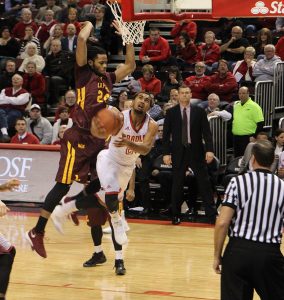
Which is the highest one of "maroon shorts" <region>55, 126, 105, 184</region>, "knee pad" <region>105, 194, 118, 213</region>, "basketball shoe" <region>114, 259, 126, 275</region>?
"maroon shorts" <region>55, 126, 105, 184</region>

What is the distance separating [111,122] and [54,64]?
30.2 feet

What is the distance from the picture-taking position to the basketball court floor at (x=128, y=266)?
9.52 meters

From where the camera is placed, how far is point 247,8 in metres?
10.7

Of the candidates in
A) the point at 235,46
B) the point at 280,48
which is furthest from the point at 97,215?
the point at 235,46

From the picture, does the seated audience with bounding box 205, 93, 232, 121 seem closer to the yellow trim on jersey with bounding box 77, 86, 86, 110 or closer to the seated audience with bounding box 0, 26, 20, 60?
the yellow trim on jersey with bounding box 77, 86, 86, 110

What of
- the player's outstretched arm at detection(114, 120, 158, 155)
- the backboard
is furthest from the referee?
the backboard

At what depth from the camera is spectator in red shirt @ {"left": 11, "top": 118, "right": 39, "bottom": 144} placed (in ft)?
51.2

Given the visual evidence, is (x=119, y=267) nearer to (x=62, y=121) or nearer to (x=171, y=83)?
(x=62, y=121)

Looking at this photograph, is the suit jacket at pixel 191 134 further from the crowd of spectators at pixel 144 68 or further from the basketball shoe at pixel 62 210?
the basketball shoe at pixel 62 210

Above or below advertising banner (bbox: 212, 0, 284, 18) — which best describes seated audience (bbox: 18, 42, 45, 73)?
below

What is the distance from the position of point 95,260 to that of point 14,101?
7.00 meters

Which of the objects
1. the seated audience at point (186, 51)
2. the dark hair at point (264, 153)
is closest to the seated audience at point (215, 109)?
the seated audience at point (186, 51)

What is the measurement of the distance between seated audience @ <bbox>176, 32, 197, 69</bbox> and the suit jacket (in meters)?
4.66

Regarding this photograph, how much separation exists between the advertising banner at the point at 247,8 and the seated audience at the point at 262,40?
6685 millimetres
